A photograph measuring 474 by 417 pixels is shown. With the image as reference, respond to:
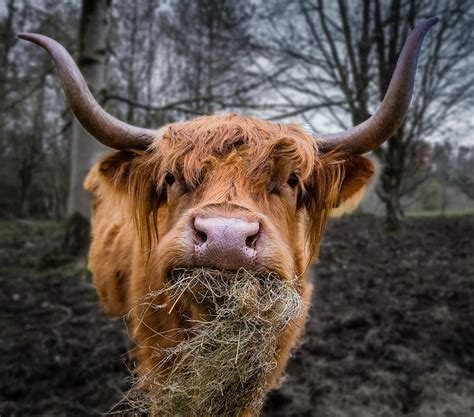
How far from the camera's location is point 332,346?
4.37 metres

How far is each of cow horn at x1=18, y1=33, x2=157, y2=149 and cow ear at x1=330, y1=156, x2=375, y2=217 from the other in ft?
3.83

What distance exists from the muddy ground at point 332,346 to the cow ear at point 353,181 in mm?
1642

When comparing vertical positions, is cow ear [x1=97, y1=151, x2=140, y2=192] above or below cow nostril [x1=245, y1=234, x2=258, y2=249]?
above

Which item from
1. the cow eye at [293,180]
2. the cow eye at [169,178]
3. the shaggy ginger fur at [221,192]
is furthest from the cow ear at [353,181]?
the cow eye at [169,178]

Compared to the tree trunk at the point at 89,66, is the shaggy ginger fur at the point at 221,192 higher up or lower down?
lower down

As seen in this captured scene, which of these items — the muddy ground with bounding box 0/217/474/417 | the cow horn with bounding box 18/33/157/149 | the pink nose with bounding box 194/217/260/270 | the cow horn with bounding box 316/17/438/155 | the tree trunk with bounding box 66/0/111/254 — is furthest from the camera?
the tree trunk with bounding box 66/0/111/254

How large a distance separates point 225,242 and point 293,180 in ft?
2.65

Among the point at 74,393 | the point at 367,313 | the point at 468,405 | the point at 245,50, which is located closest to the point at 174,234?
the point at 74,393

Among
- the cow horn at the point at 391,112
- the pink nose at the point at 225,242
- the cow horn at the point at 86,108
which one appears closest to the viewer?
the pink nose at the point at 225,242

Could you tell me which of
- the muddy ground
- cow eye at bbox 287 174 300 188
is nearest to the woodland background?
the muddy ground

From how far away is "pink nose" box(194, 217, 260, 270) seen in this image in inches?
59.2

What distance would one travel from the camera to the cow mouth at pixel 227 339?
157 centimetres

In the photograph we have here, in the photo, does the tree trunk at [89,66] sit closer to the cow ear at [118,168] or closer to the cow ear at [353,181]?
the cow ear at [118,168]

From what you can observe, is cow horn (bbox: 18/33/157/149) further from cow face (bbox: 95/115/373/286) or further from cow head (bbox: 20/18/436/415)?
cow face (bbox: 95/115/373/286)
